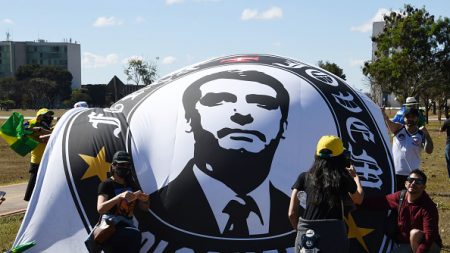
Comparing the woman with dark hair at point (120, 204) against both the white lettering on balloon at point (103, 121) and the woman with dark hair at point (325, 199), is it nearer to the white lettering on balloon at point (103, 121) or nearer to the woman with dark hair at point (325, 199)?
the white lettering on balloon at point (103, 121)

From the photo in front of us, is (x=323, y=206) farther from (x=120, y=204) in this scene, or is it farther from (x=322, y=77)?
(x=322, y=77)

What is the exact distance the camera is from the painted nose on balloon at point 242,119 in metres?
6.23

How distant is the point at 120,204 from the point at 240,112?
5.27ft

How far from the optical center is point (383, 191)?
257 inches

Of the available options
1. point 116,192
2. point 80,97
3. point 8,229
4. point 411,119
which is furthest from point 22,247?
point 80,97

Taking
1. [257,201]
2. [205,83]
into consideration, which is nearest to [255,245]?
[257,201]

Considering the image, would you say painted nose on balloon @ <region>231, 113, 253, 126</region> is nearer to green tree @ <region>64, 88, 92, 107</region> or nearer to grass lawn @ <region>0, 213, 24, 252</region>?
grass lawn @ <region>0, 213, 24, 252</region>

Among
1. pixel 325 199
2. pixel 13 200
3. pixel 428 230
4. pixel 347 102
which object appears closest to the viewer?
pixel 325 199

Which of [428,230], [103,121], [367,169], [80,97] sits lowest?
[428,230]

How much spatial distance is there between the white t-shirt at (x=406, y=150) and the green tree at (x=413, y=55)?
98.3ft

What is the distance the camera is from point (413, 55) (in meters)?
37.5

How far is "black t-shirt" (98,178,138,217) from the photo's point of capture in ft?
17.9

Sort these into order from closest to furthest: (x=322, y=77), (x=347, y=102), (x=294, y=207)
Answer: (x=294, y=207)
(x=347, y=102)
(x=322, y=77)

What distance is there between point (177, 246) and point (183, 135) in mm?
1106
